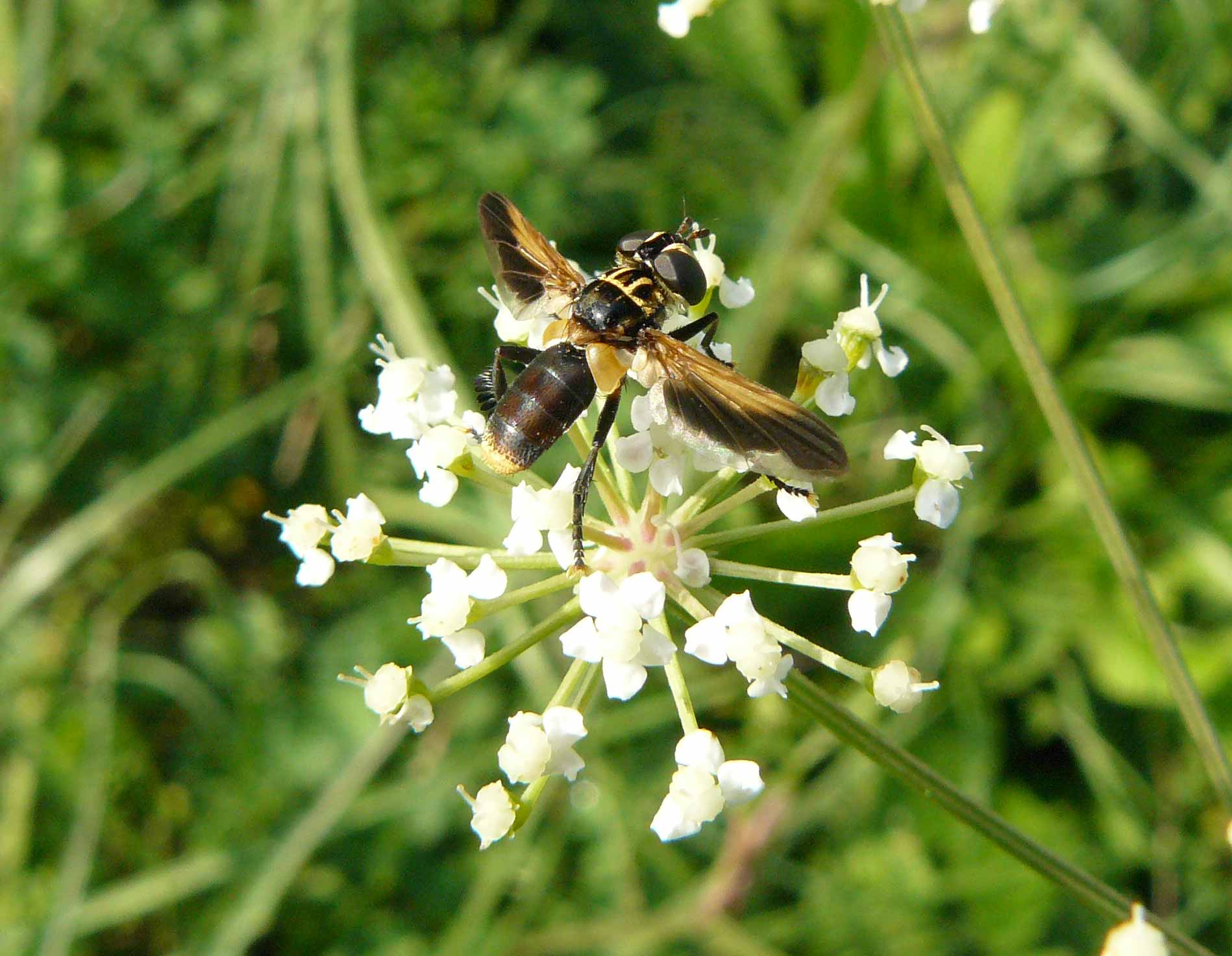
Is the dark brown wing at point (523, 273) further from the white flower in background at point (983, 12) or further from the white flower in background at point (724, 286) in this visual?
the white flower in background at point (983, 12)

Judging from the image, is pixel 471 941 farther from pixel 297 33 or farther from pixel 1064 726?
pixel 297 33

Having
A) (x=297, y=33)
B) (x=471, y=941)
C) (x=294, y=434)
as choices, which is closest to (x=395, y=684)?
(x=471, y=941)

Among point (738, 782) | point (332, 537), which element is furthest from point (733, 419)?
point (332, 537)

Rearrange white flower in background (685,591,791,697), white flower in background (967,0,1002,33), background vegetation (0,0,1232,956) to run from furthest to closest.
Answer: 1. background vegetation (0,0,1232,956)
2. white flower in background (967,0,1002,33)
3. white flower in background (685,591,791,697)

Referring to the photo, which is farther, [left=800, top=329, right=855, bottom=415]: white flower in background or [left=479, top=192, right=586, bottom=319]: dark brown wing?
[left=479, top=192, right=586, bottom=319]: dark brown wing

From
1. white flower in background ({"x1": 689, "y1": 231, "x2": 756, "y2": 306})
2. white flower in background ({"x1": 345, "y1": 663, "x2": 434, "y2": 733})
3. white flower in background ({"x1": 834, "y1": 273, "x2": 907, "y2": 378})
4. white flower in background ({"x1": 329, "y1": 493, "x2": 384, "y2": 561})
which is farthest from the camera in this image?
white flower in background ({"x1": 689, "y1": 231, "x2": 756, "y2": 306})

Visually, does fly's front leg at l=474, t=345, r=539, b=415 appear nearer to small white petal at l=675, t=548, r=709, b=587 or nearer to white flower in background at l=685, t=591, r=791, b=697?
small white petal at l=675, t=548, r=709, b=587

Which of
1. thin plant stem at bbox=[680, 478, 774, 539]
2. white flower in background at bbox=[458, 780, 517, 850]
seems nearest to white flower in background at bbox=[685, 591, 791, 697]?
thin plant stem at bbox=[680, 478, 774, 539]
